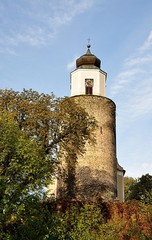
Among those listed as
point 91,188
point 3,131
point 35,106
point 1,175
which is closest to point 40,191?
point 1,175

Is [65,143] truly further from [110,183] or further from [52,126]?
[110,183]

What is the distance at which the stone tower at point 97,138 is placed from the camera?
99.1 feet

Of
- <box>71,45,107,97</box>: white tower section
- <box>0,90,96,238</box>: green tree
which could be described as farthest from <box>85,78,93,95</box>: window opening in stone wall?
<box>0,90,96,238</box>: green tree

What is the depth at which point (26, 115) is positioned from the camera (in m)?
24.0

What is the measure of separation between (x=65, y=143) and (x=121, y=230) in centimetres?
659

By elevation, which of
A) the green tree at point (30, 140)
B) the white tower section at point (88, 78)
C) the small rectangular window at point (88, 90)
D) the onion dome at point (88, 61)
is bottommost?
the green tree at point (30, 140)

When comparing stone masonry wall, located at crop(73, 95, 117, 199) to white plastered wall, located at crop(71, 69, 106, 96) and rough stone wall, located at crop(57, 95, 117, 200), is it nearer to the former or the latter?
rough stone wall, located at crop(57, 95, 117, 200)

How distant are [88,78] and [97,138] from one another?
21.3ft

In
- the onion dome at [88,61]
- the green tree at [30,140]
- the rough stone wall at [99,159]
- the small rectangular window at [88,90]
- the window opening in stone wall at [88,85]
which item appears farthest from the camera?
the onion dome at [88,61]

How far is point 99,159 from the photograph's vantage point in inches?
1211

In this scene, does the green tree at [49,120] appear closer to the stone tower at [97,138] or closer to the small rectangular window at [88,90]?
the stone tower at [97,138]

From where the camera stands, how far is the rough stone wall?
30.1 meters

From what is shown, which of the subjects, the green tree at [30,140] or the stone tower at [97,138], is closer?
the green tree at [30,140]

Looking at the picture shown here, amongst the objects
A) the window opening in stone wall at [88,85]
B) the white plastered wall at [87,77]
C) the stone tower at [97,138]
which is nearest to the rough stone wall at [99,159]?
the stone tower at [97,138]
